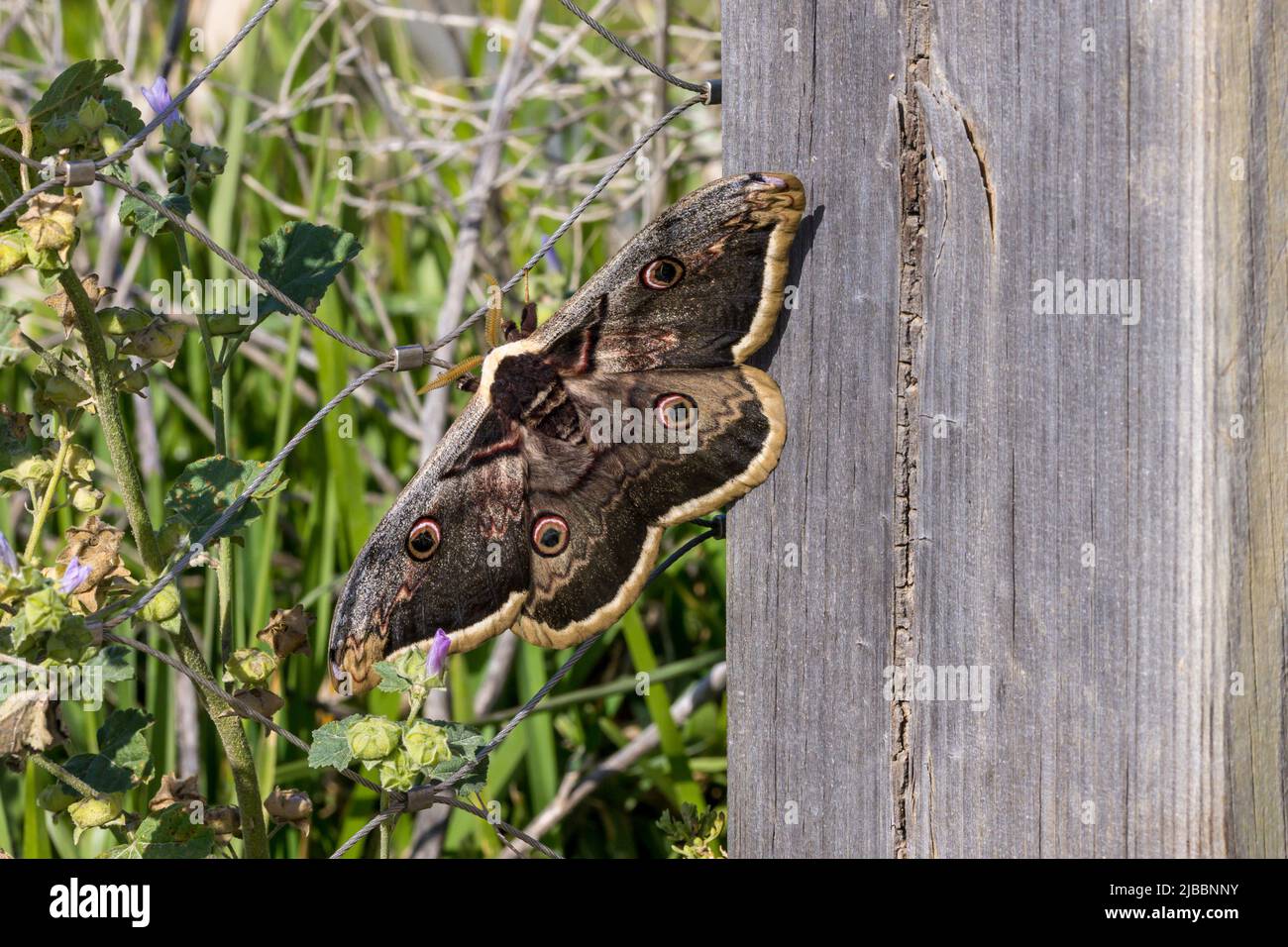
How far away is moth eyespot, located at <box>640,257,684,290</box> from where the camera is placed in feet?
4.17

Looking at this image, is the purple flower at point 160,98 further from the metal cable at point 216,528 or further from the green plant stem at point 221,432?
the metal cable at point 216,528

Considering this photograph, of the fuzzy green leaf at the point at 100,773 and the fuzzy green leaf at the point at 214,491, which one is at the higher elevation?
the fuzzy green leaf at the point at 214,491

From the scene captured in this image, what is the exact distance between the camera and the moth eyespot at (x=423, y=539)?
1321 millimetres

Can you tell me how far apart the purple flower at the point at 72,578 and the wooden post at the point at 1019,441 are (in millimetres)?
715

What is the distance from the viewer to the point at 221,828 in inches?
54.7

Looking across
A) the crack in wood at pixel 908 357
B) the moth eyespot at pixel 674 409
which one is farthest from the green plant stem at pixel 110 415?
the crack in wood at pixel 908 357

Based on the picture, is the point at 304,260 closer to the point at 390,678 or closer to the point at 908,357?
the point at 390,678

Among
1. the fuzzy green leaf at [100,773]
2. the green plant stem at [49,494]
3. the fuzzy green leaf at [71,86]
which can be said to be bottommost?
the fuzzy green leaf at [100,773]

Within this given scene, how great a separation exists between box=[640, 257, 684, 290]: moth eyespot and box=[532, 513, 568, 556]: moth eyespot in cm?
29

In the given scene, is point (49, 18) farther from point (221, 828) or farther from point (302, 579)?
point (221, 828)

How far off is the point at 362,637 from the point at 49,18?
3.69m

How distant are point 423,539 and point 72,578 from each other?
37cm

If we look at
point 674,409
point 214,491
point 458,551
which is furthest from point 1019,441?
point 214,491

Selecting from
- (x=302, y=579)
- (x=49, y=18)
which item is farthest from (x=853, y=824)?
(x=49, y=18)
